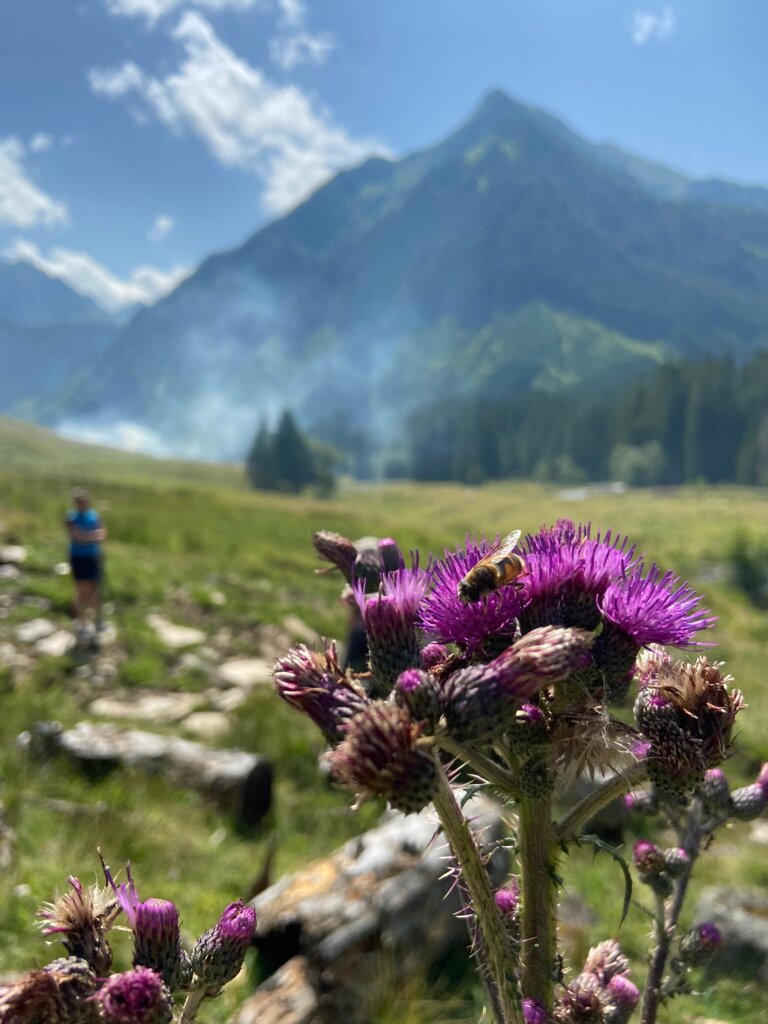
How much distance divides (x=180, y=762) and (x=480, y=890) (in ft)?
23.0

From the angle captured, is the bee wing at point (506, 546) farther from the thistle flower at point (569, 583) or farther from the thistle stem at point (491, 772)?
the thistle stem at point (491, 772)

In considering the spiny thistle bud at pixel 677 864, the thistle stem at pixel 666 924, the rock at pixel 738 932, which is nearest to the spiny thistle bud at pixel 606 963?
the thistle stem at pixel 666 924

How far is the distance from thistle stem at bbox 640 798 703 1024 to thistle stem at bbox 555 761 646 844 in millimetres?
791

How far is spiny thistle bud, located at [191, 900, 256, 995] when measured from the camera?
160cm

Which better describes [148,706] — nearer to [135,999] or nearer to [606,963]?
[606,963]

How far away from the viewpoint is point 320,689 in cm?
147

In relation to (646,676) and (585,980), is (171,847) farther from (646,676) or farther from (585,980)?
(646,676)

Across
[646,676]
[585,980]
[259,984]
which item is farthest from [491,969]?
[259,984]

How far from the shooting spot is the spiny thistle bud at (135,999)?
1.21 metres

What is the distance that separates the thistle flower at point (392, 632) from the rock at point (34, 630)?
445 inches

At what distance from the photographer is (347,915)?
461 cm

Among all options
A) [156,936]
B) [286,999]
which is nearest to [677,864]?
[156,936]

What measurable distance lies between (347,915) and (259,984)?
725 millimetres

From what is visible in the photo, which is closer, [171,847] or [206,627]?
[171,847]
